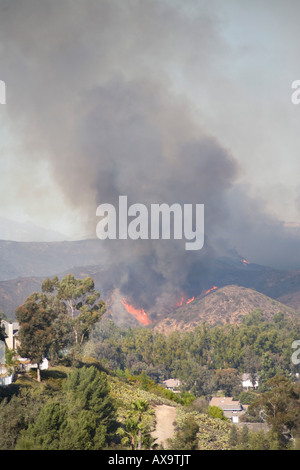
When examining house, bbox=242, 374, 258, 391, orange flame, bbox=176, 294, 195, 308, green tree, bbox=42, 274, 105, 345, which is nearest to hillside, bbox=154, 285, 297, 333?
orange flame, bbox=176, 294, 195, 308

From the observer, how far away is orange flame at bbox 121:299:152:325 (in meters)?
177

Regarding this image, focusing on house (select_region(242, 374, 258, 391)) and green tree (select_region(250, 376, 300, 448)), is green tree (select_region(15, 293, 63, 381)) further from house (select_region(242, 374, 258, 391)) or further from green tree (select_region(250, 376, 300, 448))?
house (select_region(242, 374, 258, 391))

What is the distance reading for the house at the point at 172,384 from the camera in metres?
92.0

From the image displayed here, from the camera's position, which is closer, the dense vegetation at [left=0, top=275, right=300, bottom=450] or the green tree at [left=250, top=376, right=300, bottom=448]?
the dense vegetation at [left=0, top=275, right=300, bottom=450]

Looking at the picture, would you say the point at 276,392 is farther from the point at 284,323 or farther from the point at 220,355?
the point at 284,323

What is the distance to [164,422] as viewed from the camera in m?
45.3

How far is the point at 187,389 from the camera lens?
8738cm

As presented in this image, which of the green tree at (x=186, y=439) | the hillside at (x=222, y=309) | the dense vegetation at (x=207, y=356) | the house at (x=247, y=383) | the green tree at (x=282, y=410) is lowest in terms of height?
the green tree at (x=186, y=439)

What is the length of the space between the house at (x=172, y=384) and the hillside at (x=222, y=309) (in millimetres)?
57368

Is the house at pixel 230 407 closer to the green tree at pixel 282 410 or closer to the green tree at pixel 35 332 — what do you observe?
the green tree at pixel 282 410

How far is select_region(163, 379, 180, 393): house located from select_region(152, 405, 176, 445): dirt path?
133ft

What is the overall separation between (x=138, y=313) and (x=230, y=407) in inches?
4342

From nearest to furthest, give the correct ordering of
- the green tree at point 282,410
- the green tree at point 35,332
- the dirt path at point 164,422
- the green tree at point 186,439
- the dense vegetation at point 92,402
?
the dense vegetation at point 92,402
the green tree at point 186,439
the green tree at point 282,410
the dirt path at point 164,422
the green tree at point 35,332

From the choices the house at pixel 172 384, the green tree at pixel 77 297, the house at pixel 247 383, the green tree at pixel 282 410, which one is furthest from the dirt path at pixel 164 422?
the house at pixel 247 383
